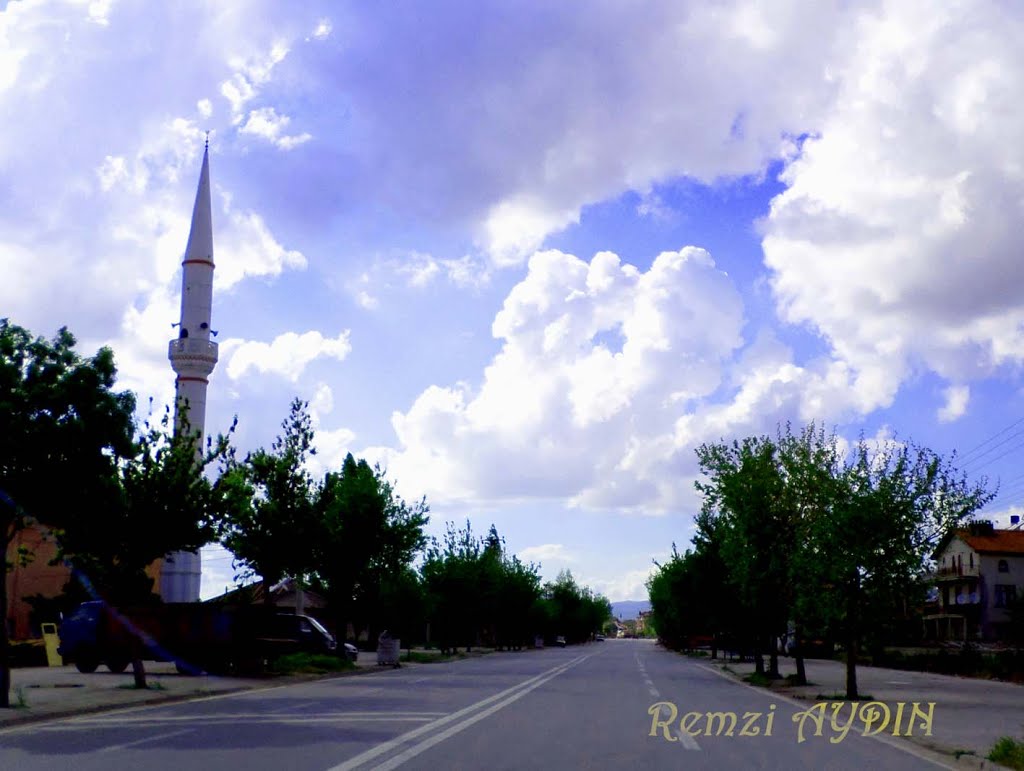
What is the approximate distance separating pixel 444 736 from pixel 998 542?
77.2 meters

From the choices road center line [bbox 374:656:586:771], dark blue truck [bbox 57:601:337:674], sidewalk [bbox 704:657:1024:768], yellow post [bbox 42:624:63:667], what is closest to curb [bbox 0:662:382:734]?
dark blue truck [bbox 57:601:337:674]

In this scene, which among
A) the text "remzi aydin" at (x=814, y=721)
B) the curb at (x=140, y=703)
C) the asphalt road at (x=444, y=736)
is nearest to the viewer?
the asphalt road at (x=444, y=736)

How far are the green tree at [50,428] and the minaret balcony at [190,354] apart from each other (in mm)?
44500

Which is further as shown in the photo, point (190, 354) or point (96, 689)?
point (190, 354)

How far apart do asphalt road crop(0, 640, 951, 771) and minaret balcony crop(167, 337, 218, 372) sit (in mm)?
42465

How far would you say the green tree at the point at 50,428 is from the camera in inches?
763

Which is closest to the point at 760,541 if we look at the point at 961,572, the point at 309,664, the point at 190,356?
the point at 309,664

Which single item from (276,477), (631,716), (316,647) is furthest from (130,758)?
(316,647)

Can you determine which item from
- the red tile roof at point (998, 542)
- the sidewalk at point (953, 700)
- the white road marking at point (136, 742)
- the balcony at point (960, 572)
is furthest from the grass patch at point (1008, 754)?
the balcony at point (960, 572)

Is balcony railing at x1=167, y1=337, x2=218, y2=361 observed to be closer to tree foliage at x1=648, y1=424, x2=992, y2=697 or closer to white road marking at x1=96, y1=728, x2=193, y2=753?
tree foliage at x1=648, y1=424, x2=992, y2=697

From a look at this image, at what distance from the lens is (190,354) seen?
209 feet

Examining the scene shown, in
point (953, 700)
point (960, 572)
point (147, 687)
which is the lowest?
point (953, 700)

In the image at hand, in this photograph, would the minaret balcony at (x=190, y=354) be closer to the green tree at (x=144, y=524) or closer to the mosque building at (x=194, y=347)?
the mosque building at (x=194, y=347)

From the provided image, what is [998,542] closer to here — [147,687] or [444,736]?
[147,687]
